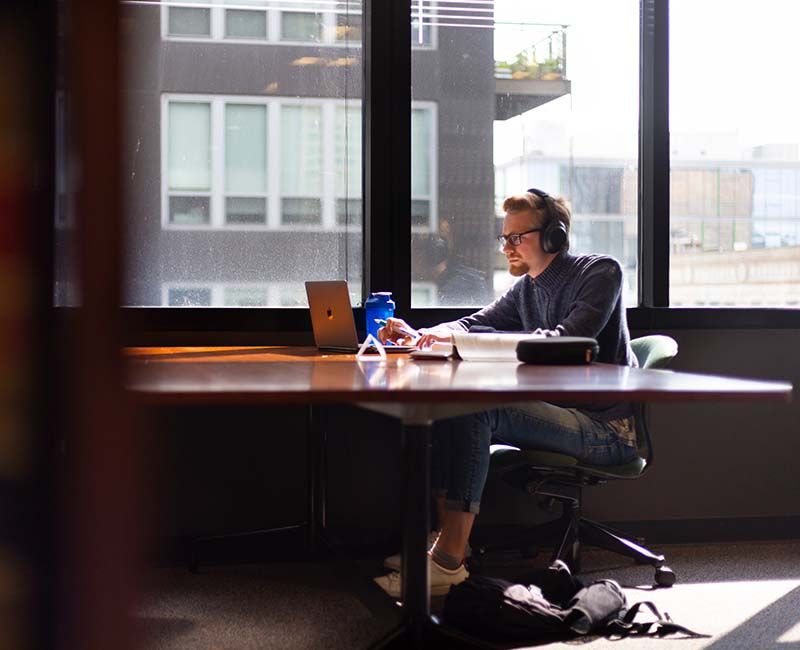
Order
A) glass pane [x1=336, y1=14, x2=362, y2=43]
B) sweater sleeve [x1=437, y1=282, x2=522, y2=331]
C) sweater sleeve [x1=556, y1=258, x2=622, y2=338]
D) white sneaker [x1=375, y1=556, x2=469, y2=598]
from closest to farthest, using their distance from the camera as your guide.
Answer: white sneaker [x1=375, y1=556, x2=469, y2=598] < sweater sleeve [x1=556, y1=258, x2=622, y2=338] < sweater sleeve [x1=437, y1=282, x2=522, y2=331] < glass pane [x1=336, y1=14, x2=362, y2=43]

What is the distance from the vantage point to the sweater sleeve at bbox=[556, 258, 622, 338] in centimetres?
283

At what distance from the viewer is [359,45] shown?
3637 millimetres

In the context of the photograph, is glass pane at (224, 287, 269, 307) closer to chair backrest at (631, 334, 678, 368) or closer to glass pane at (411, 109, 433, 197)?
glass pane at (411, 109, 433, 197)

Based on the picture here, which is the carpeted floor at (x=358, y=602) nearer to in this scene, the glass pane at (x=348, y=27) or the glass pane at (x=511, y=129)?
the glass pane at (x=511, y=129)

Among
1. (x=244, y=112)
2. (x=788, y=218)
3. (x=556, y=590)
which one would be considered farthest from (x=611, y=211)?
(x=556, y=590)

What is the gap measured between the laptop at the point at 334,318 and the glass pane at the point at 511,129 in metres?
0.69

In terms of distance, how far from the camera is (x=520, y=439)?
2.89 meters

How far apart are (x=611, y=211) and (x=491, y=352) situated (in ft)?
5.15

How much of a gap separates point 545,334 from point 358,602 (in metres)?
0.97

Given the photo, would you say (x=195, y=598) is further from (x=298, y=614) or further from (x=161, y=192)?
(x=161, y=192)

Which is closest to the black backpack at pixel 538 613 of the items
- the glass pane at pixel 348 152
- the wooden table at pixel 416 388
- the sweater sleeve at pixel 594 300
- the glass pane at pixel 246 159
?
the wooden table at pixel 416 388

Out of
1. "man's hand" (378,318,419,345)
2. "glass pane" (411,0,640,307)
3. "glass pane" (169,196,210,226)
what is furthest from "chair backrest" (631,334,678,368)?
"glass pane" (169,196,210,226)

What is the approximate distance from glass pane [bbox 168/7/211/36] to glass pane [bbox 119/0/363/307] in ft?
0.06

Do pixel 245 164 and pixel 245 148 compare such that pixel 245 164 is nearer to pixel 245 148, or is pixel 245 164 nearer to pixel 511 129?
pixel 245 148
